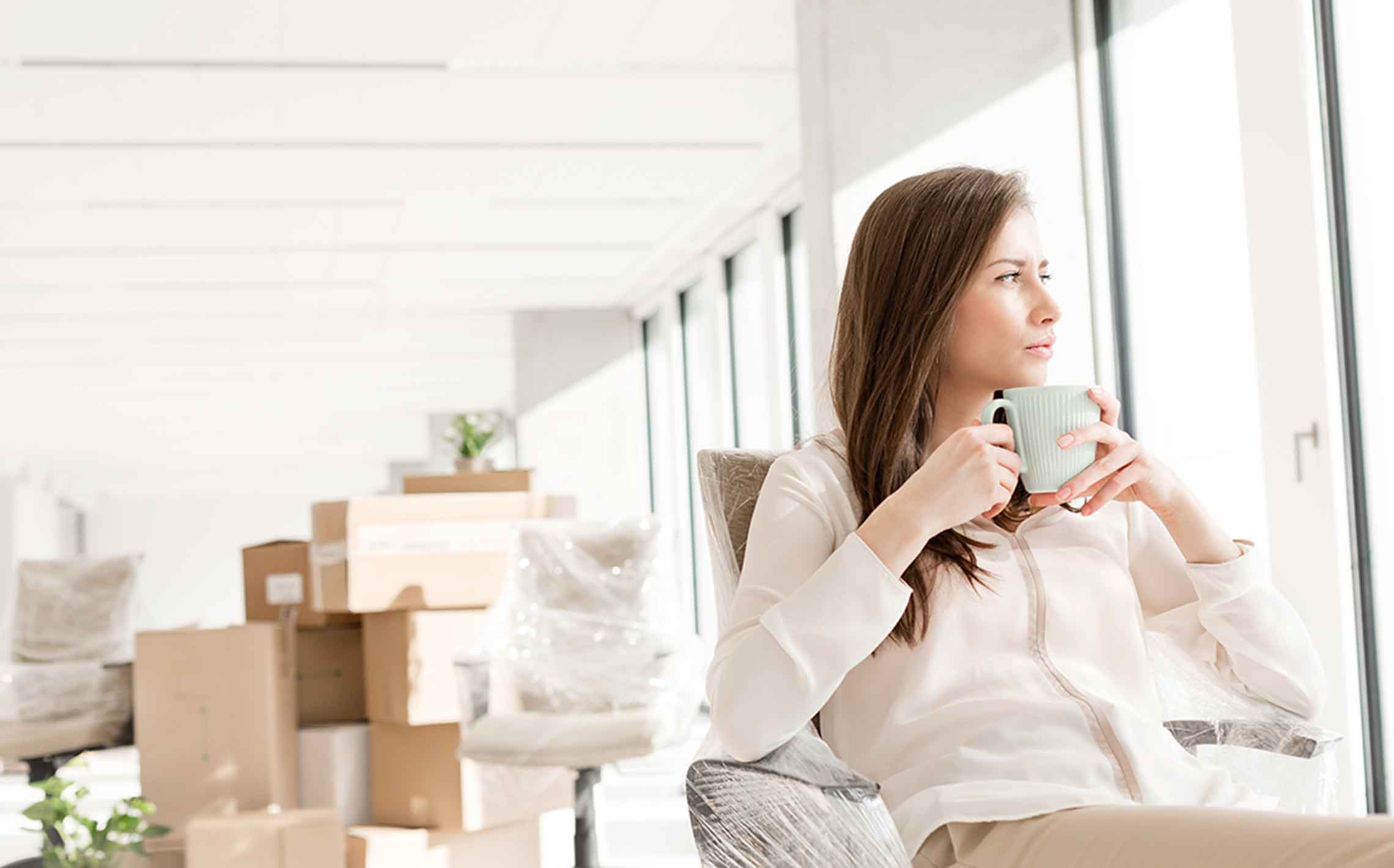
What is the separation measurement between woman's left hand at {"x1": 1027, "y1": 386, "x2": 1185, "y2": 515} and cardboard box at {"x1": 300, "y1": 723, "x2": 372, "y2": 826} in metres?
3.28

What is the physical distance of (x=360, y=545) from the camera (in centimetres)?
405

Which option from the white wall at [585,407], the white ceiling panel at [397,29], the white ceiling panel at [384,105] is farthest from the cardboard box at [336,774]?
the white wall at [585,407]

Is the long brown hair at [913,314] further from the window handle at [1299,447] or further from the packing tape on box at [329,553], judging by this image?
the packing tape on box at [329,553]

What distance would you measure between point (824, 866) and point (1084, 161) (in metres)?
2.42

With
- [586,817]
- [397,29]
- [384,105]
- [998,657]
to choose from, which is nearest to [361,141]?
[384,105]

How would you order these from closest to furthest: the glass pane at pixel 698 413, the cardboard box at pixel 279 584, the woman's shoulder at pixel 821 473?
the woman's shoulder at pixel 821 473
the cardboard box at pixel 279 584
the glass pane at pixel 698 413

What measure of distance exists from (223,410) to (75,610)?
238 inches

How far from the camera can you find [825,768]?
1.21 m

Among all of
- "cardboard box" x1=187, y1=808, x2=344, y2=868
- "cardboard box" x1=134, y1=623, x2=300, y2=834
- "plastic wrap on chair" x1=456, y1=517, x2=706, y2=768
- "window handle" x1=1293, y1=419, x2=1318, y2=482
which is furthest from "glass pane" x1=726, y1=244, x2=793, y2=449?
"window handle" x1=1293, y1=419, x2=1318, y2=482

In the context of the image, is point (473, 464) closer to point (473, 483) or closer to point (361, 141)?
point (473, 483)

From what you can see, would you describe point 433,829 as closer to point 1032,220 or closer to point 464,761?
point 464,761

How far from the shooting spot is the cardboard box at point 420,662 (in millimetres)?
4023

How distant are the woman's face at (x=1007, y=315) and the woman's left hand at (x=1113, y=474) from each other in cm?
11

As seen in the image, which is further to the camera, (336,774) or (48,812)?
(336,774)
